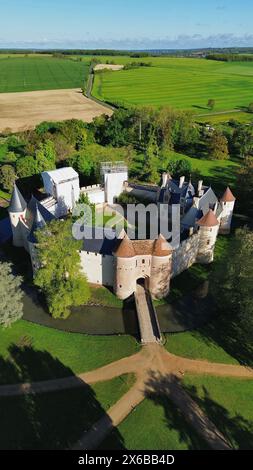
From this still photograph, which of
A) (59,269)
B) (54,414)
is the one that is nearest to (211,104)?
(59,269)

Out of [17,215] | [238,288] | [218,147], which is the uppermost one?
[218,147]

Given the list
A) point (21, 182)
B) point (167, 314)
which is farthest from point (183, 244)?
Result: point (21, 182)

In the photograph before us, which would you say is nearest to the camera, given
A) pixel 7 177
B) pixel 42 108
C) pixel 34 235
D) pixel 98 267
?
pixel 34 235

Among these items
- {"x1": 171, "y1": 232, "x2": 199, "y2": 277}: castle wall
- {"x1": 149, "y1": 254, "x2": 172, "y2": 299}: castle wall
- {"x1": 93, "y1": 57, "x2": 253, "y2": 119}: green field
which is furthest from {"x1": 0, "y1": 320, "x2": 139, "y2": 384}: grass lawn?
{"x1": 93, "y1": 57, "x2": 253, "y2": 119}: green field

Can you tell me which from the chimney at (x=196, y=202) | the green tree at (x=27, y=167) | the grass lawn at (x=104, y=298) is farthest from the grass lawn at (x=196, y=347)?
the green tree at (x=27, y=167)

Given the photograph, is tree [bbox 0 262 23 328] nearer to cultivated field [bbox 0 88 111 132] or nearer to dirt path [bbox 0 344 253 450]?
dirt path [bbox 0 344 253 450]

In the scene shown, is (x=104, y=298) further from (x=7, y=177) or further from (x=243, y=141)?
(x=243, y=141)

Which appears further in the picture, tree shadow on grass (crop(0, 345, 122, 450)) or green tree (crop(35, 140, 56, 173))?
green tree (crop(35, 140, 56, 173))
